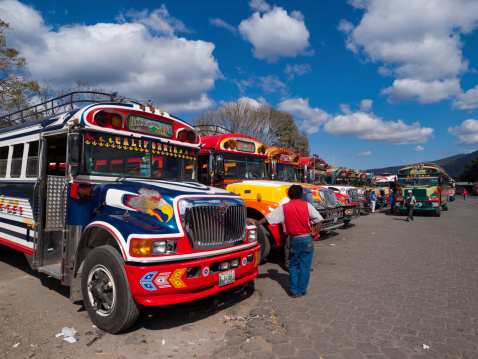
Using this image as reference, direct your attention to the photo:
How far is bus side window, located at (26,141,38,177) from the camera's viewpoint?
5.20 meters

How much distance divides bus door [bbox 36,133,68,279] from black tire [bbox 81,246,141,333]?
0.82m

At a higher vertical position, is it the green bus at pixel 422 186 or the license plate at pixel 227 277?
the green bus at pixel 422 186

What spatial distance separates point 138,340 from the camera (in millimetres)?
3668

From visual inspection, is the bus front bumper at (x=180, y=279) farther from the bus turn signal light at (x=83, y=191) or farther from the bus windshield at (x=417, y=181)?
the bus windshield at (x=417, y=181)

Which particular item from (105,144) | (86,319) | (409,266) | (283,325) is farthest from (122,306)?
(409,266)

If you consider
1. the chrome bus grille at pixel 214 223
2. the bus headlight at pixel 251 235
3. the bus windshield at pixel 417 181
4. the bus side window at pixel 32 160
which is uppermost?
the bus windshield at pixel 417 181

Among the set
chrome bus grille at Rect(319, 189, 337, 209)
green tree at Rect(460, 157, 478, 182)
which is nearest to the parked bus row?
chrome bus grille at Rect(319, 189, 337, 209)

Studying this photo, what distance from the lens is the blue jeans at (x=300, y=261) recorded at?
4.90 m

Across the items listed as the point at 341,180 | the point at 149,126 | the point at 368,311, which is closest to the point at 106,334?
the point at 149,126

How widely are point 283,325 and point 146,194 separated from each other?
2.40 m

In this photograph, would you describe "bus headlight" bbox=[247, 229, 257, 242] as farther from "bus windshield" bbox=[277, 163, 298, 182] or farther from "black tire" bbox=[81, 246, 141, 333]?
"bus windshield" bbox=[277, 163, 298, 182]

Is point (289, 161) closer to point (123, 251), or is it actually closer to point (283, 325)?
point (283, 325)

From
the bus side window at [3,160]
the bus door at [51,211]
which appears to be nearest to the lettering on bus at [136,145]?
the bus door at [51,211]

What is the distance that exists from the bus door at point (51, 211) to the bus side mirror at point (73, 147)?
1.22 ft
